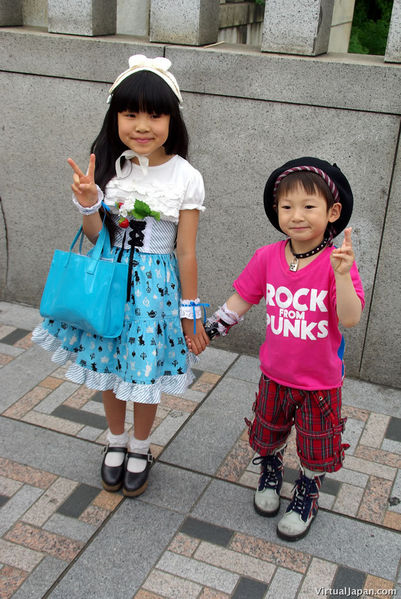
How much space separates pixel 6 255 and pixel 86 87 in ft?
4.19

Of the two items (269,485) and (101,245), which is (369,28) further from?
(269,485)

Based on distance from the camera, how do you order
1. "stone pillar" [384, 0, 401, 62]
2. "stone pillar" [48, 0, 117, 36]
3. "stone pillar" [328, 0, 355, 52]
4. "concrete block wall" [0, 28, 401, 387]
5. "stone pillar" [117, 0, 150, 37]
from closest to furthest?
"stone pillar" [384, 0, 401, 62] < "concrete block wall" [0, 28, 401, 387] < "stone pillar" [48, 0, 117, 36] < "stone pillar" [117, 0, 150, 37] < "stone pillar" [328, 0, 355, 52]

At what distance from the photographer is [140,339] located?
260 cm

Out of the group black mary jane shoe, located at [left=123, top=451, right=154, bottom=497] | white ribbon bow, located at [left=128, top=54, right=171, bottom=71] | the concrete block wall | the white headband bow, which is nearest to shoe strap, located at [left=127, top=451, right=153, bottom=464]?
black mary jane shoe, located at [left=123, top=451, right=154, bottom=497]

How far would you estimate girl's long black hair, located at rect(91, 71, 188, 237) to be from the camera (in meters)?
2.40

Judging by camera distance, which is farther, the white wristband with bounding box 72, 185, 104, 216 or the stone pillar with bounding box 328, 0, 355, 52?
the stone pillar with bounding box 328, 0, 355, 52

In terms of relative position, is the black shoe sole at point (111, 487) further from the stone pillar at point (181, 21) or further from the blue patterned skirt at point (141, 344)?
the stone pillar at point (181, 21)

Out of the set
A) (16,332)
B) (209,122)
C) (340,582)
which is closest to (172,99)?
(209,122)

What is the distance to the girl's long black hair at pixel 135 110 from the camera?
240cm

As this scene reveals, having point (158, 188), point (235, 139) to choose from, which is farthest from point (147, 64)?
point (235, 139)

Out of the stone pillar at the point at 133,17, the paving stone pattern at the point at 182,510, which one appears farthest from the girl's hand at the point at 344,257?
the stone pillar at the point at 133,17

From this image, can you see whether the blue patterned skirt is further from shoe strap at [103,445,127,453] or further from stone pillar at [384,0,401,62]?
stone pillar at [384,0,401,62]

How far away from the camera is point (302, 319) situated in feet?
8.01

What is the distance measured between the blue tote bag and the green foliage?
19.0 feet
